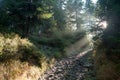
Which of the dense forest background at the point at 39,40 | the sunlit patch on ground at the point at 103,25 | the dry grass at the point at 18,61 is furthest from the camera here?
the sunlit patch on ground at the point at 103,25

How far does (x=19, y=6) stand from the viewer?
762 inches

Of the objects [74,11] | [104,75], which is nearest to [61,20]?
[74,11]

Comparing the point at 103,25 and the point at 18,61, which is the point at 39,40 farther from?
the point at 18,61

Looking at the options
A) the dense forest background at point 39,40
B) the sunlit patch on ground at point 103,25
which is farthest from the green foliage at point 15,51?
the sunlit patch on ground at point 103,25

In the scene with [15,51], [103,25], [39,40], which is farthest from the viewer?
[39,40]

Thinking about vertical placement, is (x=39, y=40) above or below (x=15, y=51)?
below

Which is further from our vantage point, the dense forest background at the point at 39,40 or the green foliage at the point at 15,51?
the dense forest background at the point at 39,40

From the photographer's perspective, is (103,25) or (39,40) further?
(39,40)

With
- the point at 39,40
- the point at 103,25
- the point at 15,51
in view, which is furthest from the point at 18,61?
the point at 39,40

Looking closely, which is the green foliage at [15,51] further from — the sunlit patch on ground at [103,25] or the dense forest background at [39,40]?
the sunlit patch on ground at [103,25]

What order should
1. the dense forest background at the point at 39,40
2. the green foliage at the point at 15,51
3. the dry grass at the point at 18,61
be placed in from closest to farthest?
the dry grass at the point at 18,61 < the green foliage at the point at 15,51 < the dense forest background at the point at 39,40

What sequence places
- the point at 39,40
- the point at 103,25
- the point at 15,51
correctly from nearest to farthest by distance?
the point at 15,51 < the point at 103,25 < the point at 39,40

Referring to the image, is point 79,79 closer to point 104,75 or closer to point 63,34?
point 104,75

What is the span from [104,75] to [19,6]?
1093 cm
